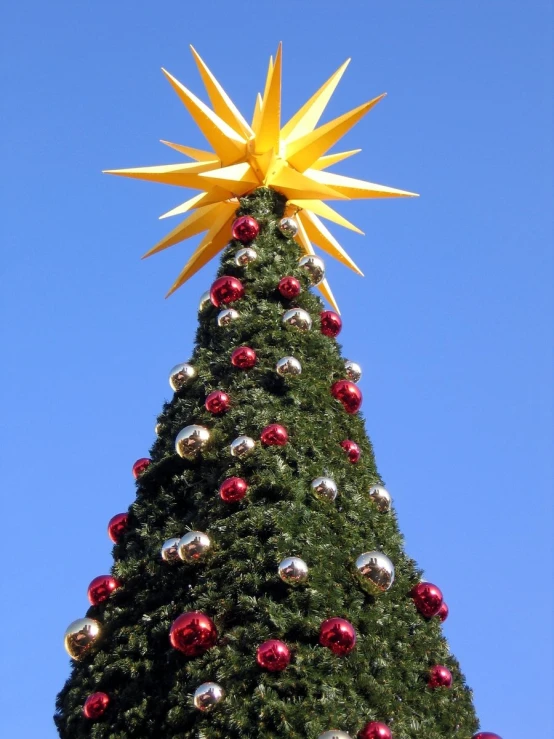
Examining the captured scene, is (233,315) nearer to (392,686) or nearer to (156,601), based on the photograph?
(156,601)

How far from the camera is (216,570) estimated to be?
23.6 feet

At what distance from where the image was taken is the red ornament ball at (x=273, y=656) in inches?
249

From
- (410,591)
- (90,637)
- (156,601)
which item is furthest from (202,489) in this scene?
(410,591)

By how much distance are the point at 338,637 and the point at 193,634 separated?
111 centimetres

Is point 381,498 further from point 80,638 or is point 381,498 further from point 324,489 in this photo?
point 80,638

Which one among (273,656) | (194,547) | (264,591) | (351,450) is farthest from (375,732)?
(351,450)

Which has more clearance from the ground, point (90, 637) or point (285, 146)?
point (285, 146)

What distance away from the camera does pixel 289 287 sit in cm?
993

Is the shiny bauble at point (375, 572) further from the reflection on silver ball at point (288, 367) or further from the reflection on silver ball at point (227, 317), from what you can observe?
the reflection on silver ball at point (227, 317)

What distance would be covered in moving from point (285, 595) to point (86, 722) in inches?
79.4

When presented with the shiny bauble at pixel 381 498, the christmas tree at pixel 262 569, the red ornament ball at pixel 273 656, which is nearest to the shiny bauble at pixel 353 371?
the christmas tree at pixel 262 569

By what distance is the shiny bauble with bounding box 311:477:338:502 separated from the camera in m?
7.71

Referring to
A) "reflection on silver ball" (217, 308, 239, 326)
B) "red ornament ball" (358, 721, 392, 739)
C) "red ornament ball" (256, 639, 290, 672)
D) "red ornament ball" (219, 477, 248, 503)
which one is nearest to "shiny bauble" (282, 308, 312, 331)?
"reflection on silver ball" (217, 308, 239, 326)

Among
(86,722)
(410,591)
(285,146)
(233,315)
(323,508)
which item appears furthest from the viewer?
(285,146)
